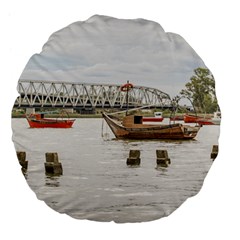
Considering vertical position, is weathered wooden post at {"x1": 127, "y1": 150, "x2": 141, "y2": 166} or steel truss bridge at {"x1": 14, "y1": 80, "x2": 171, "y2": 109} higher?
steel truss bridge at {"x1": 14, "y1": 80, "x2": 171, "y2": 109}

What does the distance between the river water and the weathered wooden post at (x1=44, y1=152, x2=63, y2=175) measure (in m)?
0.02

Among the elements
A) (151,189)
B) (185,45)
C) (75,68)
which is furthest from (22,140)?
(185,45)

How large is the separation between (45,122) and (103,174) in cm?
50

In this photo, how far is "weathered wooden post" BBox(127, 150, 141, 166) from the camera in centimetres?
465

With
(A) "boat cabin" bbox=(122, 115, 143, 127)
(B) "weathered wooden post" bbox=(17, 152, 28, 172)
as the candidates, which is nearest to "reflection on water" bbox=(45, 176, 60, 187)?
(B) "weathered wooden post" bbox=(17, 152, 28, 172)

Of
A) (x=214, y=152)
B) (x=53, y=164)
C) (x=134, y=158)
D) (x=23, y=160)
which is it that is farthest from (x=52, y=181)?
(x=214, y=152)

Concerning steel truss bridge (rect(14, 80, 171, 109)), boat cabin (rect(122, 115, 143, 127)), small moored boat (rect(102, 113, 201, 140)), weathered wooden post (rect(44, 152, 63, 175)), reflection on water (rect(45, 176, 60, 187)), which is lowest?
reflection on water (rect(45, 176, 60, 187))

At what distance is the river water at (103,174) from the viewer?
461 cm

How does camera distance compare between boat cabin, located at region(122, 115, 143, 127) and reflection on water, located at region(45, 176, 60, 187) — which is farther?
boat cabin, located at region(122, 115, 143, 127)

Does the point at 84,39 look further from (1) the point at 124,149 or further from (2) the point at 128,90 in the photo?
(1) the point at 124,149

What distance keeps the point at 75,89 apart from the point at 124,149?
0.48m

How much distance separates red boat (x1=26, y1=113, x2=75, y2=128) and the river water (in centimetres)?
4

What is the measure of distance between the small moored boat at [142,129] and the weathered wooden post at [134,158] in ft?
0.41

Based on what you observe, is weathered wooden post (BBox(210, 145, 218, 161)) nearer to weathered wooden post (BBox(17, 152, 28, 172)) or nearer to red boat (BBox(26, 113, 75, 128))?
red boat (BBox(26, 113, 75, 128))
